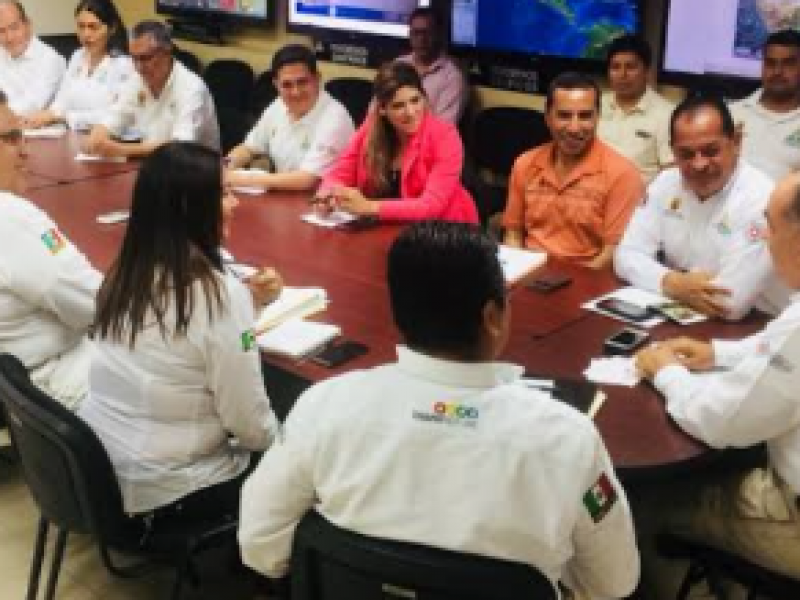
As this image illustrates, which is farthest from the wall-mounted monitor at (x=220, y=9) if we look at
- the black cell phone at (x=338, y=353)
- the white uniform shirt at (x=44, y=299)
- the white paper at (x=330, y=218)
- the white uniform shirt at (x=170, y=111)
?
the black cell phone at (x=338, y=353)

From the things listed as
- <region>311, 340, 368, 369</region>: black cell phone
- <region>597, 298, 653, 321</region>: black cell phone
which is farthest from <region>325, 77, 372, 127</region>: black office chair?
<region>311, 340, 368, 369</region>: black cell phone

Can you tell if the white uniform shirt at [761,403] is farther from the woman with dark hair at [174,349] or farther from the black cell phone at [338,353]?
the woman with dark hair at [174,349]

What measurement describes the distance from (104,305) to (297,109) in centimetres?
221

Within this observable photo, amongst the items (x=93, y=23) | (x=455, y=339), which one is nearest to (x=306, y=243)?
(x=455, y=339)

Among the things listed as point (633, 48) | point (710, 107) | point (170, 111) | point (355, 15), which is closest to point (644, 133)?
point (633, 48)

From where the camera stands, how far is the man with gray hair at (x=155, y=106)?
4281 millimetres

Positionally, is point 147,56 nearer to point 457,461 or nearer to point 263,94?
point 263,94

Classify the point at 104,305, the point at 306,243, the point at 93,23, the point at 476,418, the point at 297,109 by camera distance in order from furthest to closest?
1. the point at 93,23
2. the point at 297,109
3. the point at 306,243
4. the point at 104,305
5. the point at 476,418

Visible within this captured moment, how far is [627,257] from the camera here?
265 centimetres

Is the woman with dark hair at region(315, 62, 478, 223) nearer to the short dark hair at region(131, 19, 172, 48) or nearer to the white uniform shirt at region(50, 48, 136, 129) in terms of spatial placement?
the short dark hair at region(131, 19, 172, 48)

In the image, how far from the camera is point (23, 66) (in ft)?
17.5

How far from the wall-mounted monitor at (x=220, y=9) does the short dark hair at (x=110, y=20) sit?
3.85 ft

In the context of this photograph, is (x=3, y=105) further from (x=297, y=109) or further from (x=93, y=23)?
(x=93, y=23)

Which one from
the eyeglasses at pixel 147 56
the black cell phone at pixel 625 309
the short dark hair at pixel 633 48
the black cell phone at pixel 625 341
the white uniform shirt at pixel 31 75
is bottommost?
the black cell phone at pixel 625 341
